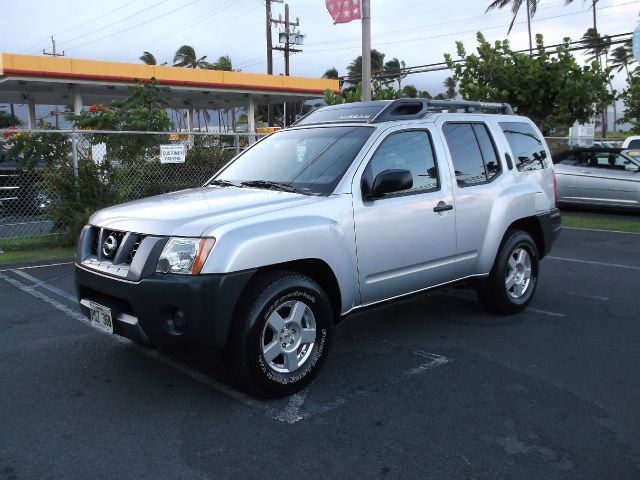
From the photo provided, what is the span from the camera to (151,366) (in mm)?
4781

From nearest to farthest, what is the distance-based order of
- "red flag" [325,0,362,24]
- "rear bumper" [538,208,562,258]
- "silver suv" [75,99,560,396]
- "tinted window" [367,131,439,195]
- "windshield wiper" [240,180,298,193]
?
1. "silver suv" [75,99,560,396]
2. "windshield wiper" [240,180,298,193]
3. "tinted window" [367,131,439,195]
4. "rear bumper" [538,208,562,258]
5. "red flag" [325,0,362,24]

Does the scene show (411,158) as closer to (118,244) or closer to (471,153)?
(471,153)

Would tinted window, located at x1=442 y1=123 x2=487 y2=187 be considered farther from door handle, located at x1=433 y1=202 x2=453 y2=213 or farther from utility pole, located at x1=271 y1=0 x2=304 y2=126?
utility pole, located at x1=271 y1=0 x2=304 y2=126

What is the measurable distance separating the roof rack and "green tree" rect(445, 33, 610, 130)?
32.1 feet

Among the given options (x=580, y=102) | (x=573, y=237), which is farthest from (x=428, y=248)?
(x=580, y=102)

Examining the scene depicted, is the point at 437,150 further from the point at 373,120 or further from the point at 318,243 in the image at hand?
the point at 318,243

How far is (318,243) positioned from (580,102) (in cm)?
1255

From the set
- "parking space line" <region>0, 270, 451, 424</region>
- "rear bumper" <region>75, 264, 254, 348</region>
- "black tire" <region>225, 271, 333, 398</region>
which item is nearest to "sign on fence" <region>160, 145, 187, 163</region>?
"parking space line" <region>0, 270, 451, 424</region>

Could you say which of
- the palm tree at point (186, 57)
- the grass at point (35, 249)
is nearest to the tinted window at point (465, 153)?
the grass at point (35, 249)

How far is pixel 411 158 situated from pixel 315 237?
1.35 m

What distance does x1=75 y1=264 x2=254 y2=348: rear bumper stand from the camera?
12.1 ft

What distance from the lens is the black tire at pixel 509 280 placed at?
5828mm

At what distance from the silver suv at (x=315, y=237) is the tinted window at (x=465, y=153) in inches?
0.5

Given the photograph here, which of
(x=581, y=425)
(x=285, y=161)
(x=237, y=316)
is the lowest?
(x=581, y=425)
